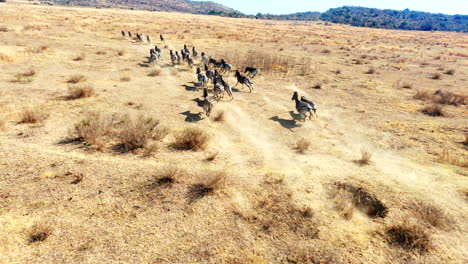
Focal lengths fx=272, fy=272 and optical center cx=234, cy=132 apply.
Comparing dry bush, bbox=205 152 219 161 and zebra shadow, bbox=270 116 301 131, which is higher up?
Result: zebra shadow, bbox=270 116 301 131

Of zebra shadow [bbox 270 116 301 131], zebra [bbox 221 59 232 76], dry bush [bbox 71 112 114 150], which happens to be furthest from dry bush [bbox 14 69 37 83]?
zebra shadow [bbox 270 116 301 131]

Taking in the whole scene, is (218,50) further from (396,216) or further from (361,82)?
(396,216)

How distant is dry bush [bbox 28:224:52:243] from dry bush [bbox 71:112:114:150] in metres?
3.70

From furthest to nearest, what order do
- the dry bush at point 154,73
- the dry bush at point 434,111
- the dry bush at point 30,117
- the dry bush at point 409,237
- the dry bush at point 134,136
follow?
the dry bush at point 154,73 < the dry bush at point 434,111 < the dry bush at point 30,117 < the dry bush at point 134,136 < the dry bush at point 409,237

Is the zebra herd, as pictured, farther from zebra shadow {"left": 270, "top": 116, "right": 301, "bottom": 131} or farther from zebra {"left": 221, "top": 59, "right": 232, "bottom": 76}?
zebra shadow {"left": 270, "top": 116, "right": 301, "bottom": 131}

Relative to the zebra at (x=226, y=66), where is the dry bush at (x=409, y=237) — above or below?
below

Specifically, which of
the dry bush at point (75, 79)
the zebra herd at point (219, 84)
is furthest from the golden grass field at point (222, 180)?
the zebra herd at point (219, 84)

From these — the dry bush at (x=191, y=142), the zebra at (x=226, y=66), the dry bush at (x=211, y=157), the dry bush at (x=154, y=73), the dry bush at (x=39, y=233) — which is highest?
the zebra at (x=226, y=66)

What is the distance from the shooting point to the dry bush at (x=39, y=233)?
5863 millimetres

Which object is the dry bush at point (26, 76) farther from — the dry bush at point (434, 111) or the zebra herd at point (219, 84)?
the dry bush at point (434, 111)

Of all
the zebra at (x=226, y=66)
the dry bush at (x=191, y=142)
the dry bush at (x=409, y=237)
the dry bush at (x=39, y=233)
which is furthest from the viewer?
the zebra at (x=226, y=66)

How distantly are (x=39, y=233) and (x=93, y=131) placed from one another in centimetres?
456

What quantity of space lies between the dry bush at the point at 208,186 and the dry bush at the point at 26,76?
14.2 metres

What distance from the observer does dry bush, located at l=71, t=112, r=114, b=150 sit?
31.6 feet
